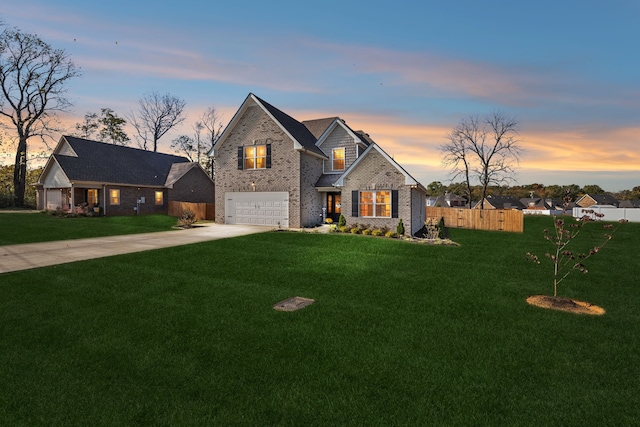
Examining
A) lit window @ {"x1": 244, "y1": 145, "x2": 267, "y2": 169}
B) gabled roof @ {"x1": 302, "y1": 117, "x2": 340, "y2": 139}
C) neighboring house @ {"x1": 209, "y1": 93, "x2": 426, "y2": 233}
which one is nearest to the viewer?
neighboring house @ {"x1": 209, "y1": 93, "x2": 426, "y2": 233}

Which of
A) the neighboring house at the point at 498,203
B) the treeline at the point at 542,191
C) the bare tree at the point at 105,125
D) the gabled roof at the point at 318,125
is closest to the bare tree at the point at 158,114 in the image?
the bare tree at the point at 105,125

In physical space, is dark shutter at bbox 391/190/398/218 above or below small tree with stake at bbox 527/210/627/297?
above

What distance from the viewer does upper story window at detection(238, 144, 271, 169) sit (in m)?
22.2

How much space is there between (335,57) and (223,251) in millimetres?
13811

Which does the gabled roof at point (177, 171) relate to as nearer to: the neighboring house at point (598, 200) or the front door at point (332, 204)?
the front door at point (332, 204)

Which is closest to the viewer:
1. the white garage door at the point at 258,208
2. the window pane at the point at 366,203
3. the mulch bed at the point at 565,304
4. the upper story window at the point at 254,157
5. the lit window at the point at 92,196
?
the mulch bed at the point at 565,304

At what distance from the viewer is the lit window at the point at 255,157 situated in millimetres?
22353

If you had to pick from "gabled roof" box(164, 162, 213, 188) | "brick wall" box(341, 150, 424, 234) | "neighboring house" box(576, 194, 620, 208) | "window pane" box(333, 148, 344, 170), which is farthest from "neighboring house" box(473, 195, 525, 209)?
"gabled roof" box(164, 162, 213, 188)

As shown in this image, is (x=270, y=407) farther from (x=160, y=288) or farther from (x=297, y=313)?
(x=160, y=288)

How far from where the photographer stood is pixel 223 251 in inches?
484

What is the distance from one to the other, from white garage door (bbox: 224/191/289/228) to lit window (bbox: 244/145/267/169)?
209 cm

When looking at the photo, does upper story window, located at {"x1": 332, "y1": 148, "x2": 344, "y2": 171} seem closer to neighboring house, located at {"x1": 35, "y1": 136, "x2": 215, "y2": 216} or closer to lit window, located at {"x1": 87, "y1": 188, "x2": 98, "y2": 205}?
neighboring house, located at {"x1": 35, "y1": 136, "x2": 215, "y2": 216}

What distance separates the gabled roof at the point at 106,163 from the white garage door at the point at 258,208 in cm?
1456

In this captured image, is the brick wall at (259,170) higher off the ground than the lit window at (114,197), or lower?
higher
